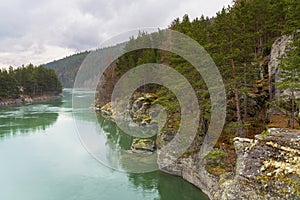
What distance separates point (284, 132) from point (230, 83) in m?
5.46

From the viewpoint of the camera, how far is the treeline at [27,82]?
2525 inches

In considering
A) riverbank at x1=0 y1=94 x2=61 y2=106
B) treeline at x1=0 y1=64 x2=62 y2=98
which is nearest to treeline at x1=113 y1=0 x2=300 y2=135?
treeline at x1=0 y1=64 x2=62 y2=98

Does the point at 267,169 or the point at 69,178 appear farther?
the point at 69,178

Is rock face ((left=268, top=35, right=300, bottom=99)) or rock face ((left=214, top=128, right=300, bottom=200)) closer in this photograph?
rock face ((left=214, top=128, right=300, bottom=200))

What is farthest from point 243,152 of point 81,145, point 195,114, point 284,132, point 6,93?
point 6,93

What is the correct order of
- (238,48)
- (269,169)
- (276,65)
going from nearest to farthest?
(269,169) → (238,48) → (276,65)

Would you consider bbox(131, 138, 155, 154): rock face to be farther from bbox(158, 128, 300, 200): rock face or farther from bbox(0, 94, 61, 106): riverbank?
bbox(0, 94, 61, 106): riverbank

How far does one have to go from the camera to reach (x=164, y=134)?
→ 1808 cm

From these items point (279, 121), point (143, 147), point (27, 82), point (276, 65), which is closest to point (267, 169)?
point (279, 121)

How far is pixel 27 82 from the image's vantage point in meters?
72.4

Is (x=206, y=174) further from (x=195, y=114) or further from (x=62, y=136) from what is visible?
(x=62, y=136)

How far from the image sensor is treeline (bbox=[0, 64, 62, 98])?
64.1 m

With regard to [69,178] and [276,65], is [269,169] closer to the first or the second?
[276,65]

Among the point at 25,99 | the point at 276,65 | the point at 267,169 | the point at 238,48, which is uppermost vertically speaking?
the point at 238,48
